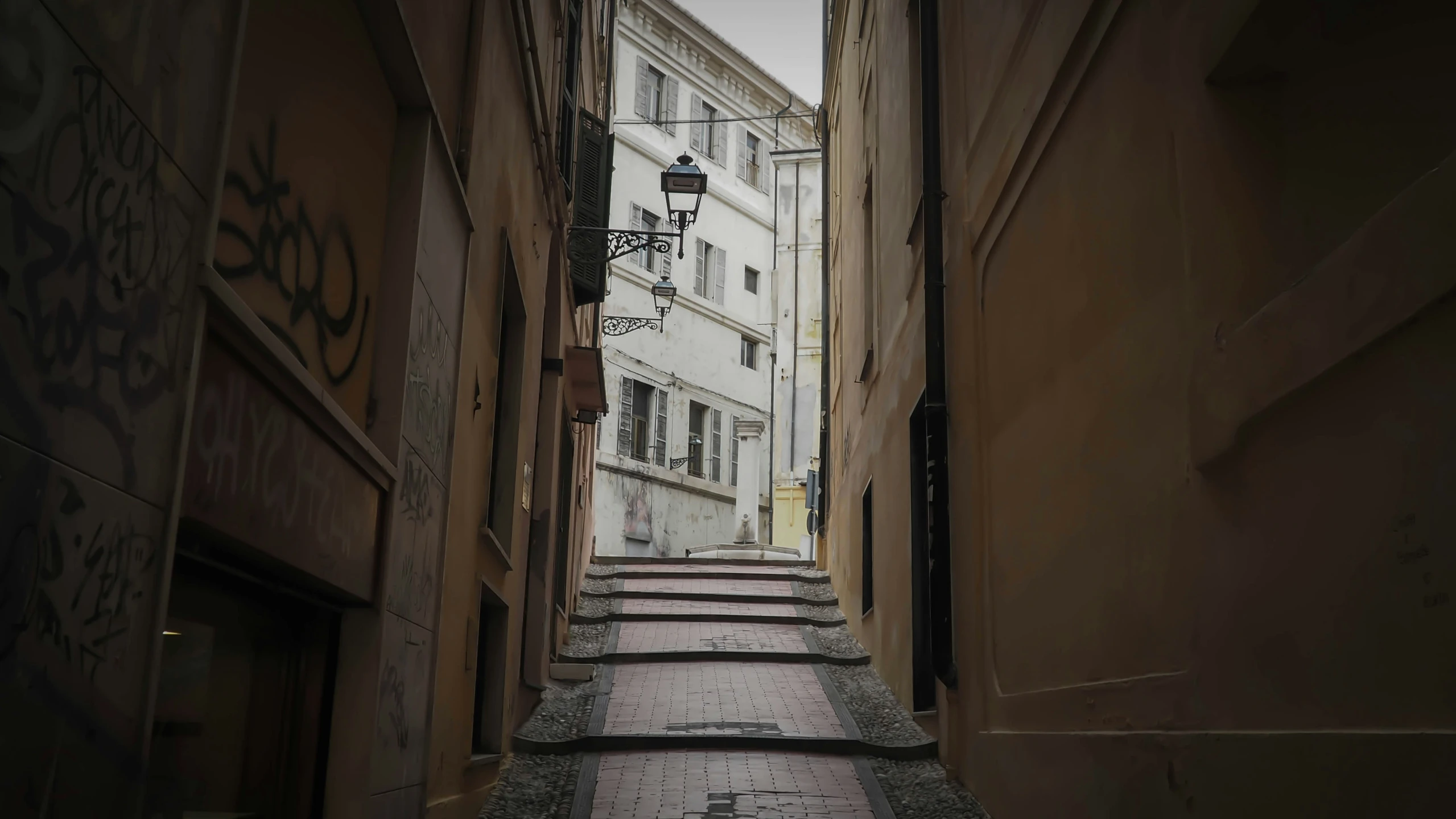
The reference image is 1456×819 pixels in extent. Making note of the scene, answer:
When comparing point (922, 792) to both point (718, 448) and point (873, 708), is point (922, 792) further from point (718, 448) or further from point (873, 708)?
point (718, 448)

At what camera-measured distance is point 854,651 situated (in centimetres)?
1181

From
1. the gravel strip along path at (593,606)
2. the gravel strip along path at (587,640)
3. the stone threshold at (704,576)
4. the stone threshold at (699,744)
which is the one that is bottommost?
the stone threshold at (699,744)

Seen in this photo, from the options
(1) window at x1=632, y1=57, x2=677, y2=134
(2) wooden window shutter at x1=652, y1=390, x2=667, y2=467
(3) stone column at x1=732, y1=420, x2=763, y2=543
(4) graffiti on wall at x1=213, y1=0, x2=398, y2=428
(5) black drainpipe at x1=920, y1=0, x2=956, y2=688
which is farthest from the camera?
(2) wooden window shutter at x1=652, y1=390, x2=667, y2=467

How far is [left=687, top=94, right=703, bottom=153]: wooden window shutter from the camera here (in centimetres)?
2823

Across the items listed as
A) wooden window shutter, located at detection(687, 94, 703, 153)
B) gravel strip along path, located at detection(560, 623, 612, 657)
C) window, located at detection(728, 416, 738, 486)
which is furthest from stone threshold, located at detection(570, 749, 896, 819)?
wooden window shutter, located at detection(687, 94, 703, 153)

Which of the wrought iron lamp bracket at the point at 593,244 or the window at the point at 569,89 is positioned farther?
the wrought iron lamp bracket at the point at 593,244

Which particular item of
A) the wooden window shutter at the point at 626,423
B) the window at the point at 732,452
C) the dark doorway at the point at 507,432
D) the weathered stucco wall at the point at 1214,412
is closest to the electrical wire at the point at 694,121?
the wooden window shutter at the point at 626,423

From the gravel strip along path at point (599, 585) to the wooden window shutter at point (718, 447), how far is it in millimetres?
12628

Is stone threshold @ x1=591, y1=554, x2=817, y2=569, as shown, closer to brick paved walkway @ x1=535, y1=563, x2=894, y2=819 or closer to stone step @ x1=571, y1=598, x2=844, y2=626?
stone step @ x1=571, y1=598, x2=844, y2=626

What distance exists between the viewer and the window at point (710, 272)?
28.6 metres

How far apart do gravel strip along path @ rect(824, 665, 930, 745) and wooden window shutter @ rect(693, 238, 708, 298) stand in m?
18.2

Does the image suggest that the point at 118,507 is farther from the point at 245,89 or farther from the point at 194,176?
the point at 245,89

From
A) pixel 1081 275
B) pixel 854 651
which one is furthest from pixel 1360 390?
pixel 854 651

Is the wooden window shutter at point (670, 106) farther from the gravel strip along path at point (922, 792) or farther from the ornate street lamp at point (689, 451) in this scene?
the gravel strip along path at point (922, 792)
